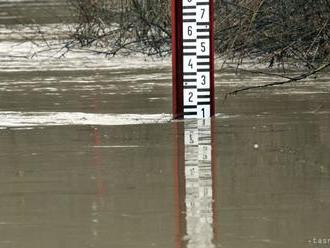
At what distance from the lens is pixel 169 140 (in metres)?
10.5

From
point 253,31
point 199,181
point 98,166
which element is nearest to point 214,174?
point 199,181

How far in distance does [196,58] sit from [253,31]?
4.24 m

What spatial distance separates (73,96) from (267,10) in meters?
3.39

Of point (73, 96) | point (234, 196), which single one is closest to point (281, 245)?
point (234, 196)

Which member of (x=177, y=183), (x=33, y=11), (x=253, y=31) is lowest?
(x=177, y=183)

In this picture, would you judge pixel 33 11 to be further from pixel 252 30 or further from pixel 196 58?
pixel 196 58

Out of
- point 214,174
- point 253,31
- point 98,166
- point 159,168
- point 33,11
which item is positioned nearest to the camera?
point 214,174

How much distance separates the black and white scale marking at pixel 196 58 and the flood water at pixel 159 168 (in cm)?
27

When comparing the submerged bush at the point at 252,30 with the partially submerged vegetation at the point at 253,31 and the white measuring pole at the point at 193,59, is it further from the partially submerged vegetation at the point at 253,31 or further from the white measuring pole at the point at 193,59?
the white measuring pole at the point at 193,59

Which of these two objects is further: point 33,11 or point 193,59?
point 33,11

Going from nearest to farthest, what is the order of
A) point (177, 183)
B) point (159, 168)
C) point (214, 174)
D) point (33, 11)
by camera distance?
1. point (177, 183)
2. point (214, 174)
3. point (159, 168)
4. point (33, 11)

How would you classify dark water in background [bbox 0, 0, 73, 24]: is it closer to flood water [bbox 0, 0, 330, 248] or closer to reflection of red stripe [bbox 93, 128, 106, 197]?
flood water [bbox 0, 0, 330, 248]

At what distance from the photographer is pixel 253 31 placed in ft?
53.6

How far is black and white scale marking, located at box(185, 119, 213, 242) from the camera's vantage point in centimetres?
694
